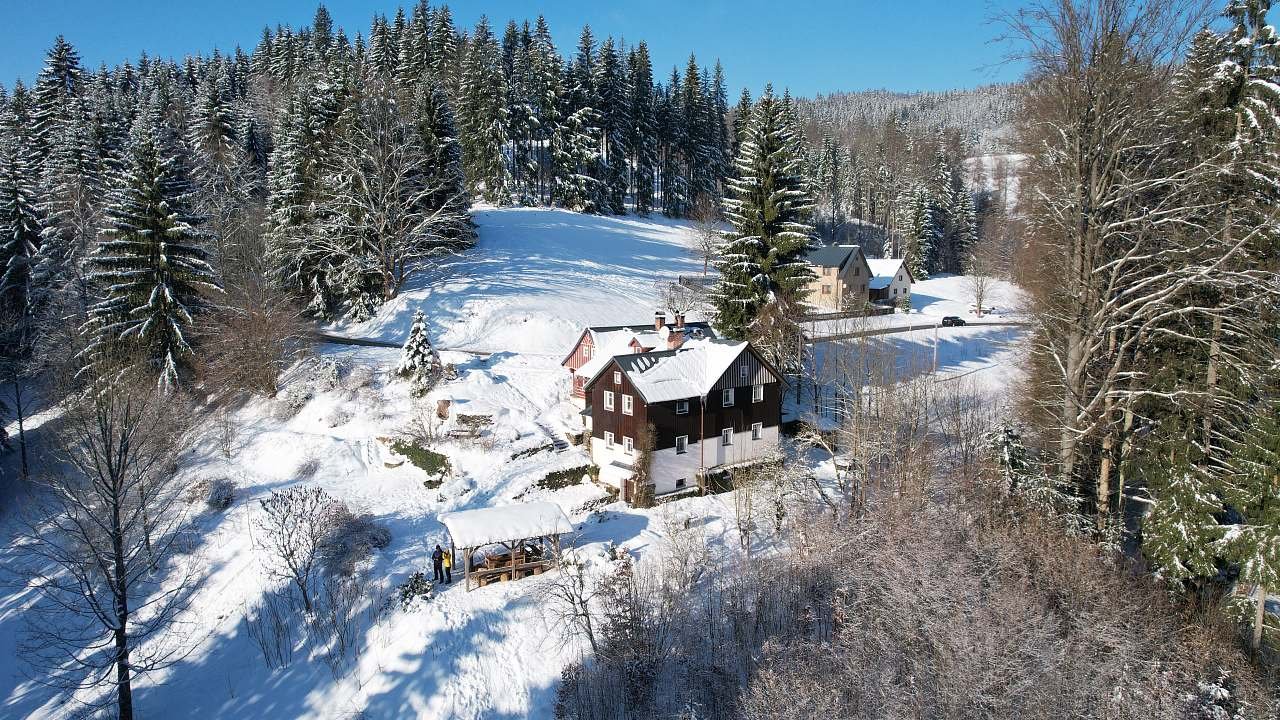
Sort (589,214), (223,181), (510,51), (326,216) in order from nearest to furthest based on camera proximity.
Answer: (326,216) < (223,181) < (589,214) < (510,51)

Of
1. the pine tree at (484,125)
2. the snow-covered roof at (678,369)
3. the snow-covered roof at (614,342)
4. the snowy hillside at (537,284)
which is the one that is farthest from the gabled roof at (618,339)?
the pine tree at (484,125)

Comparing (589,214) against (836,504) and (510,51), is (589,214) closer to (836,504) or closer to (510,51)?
(510,51)

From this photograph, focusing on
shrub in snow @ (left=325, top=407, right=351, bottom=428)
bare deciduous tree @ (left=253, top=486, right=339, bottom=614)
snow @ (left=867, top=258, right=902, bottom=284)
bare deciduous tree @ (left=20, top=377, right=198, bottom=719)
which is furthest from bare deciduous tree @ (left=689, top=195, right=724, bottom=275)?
bare deciduous tree @ (left=20, top=377, right=198, bottom=719)

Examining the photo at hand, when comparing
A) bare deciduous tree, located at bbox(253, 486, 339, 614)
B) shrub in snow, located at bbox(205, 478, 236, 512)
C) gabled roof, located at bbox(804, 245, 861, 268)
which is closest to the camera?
bare deciduous tree, located at bbox(253, 486, 339, 614)

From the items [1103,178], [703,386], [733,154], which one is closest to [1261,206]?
[1103,178]

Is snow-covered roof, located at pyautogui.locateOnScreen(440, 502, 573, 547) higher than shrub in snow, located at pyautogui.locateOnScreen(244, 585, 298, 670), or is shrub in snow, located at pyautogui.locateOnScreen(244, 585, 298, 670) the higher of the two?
snow-covered roof, located at pyautogui.locateOnScreen(440, 502, 573, 547)

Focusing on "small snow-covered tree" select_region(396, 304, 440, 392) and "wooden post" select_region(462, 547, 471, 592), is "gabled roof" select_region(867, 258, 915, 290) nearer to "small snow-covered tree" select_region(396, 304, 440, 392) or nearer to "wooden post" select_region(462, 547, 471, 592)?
"small snow-covered tree" select_region(396, 304, 440, 392)
